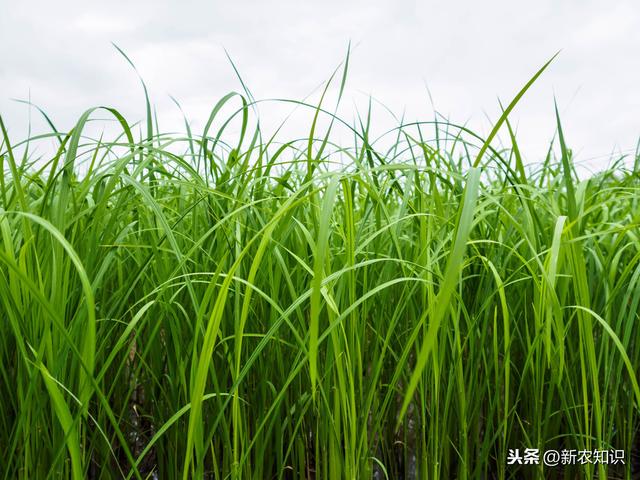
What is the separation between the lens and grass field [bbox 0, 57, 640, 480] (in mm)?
881

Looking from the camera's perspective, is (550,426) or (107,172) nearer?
(107,172)

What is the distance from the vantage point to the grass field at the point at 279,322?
881 mm

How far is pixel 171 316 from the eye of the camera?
1045 mm

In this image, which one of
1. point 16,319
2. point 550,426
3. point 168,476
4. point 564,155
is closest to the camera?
point 16,319

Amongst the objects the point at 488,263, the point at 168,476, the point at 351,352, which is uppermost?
the point at 488,263

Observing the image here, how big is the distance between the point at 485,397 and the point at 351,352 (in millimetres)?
595

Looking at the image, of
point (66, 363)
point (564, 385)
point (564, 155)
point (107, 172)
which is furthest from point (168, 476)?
point (564, 155)

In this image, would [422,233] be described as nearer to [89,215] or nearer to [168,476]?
[89,215]

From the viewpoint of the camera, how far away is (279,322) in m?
0.83

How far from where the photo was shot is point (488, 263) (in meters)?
1.02

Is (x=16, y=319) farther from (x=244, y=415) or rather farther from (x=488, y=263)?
(x=488, y=263)

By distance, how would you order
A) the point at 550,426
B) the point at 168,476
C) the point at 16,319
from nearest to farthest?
the point at 16,319, the point at 168,476, the point at 550,426

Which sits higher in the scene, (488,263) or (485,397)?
(488,263)

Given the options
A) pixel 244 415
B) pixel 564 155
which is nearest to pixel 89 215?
pixel 244 415
